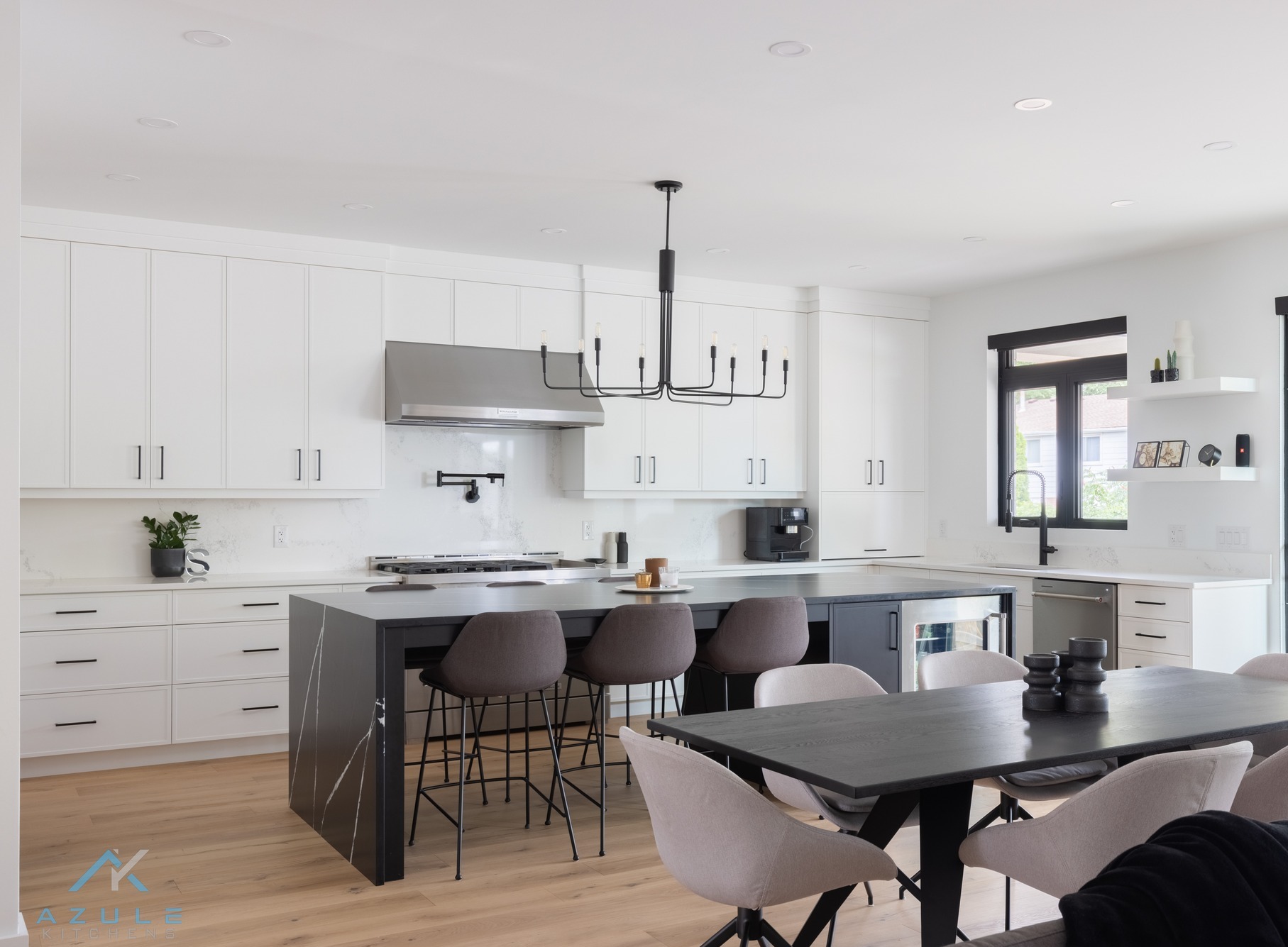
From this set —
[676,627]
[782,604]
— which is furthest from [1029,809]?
[676,627]

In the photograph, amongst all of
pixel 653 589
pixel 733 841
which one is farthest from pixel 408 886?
pixel 733 841

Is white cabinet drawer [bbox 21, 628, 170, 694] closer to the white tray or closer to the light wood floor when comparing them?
the light wood floor

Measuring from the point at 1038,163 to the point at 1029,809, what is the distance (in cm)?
254

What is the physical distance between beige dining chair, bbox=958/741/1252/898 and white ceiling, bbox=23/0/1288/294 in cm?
204

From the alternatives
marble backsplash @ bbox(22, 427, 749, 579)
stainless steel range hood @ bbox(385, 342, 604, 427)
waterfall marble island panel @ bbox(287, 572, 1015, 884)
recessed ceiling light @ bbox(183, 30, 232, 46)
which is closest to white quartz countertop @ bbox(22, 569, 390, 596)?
marble backsplash @ bbox(22, 427, 749, 579)

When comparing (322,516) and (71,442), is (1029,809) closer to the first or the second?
(322,516)

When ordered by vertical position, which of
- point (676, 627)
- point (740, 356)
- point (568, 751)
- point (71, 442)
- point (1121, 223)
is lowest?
point (568, 751)

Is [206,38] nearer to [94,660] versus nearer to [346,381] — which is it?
[346,381]

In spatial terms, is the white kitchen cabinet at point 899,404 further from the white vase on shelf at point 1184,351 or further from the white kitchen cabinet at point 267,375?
the white kitchen cabinet at point 267,375

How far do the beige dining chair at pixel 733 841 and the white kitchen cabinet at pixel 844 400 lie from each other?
15.9 ft

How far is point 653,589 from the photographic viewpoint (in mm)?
4344

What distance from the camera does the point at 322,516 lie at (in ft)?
19.6

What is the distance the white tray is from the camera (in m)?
4.31

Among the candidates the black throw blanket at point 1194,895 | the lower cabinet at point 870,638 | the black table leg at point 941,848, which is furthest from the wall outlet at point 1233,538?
the black throw blanket at point 1194,895
